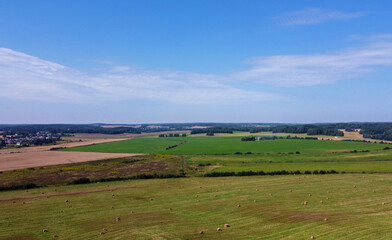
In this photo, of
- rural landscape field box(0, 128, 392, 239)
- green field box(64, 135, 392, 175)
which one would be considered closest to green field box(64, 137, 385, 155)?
green field box(64, 135, 392, 175)

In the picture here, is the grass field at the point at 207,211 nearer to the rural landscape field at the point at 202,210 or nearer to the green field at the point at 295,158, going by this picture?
the rural landscape field at the point at 202,210

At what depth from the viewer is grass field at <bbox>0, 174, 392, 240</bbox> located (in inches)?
879

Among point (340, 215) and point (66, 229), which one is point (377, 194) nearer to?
point (340, 215)

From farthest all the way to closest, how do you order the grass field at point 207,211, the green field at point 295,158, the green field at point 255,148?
the green field at point 255,148 < the green field at point 295,158 < the grass field at point 207,211

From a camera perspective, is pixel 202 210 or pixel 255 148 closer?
pixel 202 210

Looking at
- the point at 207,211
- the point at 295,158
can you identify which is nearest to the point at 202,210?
the point at 207,211

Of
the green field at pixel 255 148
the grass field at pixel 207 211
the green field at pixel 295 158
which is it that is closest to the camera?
the grass field at pixel 207 211

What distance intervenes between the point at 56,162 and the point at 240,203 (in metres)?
73.5

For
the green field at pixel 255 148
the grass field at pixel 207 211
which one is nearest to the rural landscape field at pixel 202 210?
the grass field at pixel 207 211

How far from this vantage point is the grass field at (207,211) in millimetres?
22328

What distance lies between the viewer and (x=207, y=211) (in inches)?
1150

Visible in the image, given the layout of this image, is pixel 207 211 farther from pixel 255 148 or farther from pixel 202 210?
pixel 255 148

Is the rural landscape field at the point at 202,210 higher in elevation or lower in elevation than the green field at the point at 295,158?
higher

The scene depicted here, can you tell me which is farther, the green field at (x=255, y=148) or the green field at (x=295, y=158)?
the green field at (x=255, y=148)
